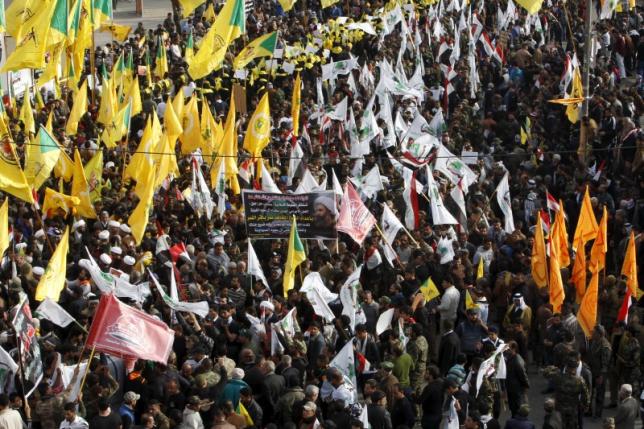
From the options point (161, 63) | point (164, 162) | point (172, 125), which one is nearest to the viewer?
point (164, 162)

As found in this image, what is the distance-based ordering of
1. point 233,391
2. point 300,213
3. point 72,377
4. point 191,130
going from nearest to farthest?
point 233,391
point 72,377
point 300,213
point 191,130

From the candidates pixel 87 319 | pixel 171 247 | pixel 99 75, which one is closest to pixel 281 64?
pixel 99 75

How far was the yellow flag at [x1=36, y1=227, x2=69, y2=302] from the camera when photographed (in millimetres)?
17000

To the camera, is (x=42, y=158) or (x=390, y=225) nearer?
(x=390, y=225)

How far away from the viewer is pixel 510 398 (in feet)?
53.2

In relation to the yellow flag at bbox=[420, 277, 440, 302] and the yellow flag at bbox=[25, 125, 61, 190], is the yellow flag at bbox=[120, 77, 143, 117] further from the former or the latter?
the yellow flag at bbox=[420, 277, 440, 302]

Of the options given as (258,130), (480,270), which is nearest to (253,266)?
(480,270)

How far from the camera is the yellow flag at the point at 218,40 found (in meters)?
24.0

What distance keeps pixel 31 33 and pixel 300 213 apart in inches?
245

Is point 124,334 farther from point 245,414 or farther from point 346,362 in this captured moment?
point 346,362

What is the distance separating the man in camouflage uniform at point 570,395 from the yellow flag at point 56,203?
7.99m

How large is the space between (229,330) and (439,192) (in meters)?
5.63

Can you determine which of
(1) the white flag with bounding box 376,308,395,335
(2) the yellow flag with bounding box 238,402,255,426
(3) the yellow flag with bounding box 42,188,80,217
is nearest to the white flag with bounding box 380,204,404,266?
(1) the white flag with bounding box 376,308,395,335

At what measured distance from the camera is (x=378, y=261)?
64.4 ft
